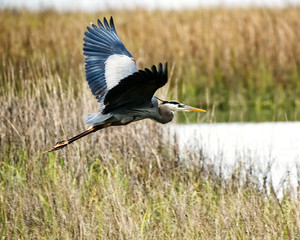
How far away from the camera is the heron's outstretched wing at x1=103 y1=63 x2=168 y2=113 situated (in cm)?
404

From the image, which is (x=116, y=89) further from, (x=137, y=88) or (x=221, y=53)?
(x=221, y=53)

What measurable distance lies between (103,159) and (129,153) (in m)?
0.45

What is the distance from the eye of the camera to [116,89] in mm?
4500

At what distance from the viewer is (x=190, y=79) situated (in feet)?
37.0

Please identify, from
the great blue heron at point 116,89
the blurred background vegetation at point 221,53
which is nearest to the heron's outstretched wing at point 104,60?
the great blue heron at point 116,89

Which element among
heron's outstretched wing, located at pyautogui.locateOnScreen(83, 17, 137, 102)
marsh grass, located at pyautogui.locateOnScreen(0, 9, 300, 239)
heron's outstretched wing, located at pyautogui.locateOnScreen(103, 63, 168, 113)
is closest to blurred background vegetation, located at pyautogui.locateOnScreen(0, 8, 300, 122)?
marsh grass, located at pyautogui.locateOnScreen(0, 9, 300, 239)

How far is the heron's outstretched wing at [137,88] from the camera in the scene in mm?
4042

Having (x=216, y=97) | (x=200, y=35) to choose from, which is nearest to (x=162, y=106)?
(x=216, y=97)

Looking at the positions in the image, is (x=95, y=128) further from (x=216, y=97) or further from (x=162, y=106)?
(x=216, y=97)

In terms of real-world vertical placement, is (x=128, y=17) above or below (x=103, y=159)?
above

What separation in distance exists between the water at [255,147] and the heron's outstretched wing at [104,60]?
912 mm

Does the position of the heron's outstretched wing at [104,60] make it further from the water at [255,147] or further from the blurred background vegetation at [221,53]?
the blurred background vegetation at [221,53]

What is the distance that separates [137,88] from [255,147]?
213 centimetres

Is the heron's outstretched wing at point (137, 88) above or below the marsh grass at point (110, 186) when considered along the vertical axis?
above
